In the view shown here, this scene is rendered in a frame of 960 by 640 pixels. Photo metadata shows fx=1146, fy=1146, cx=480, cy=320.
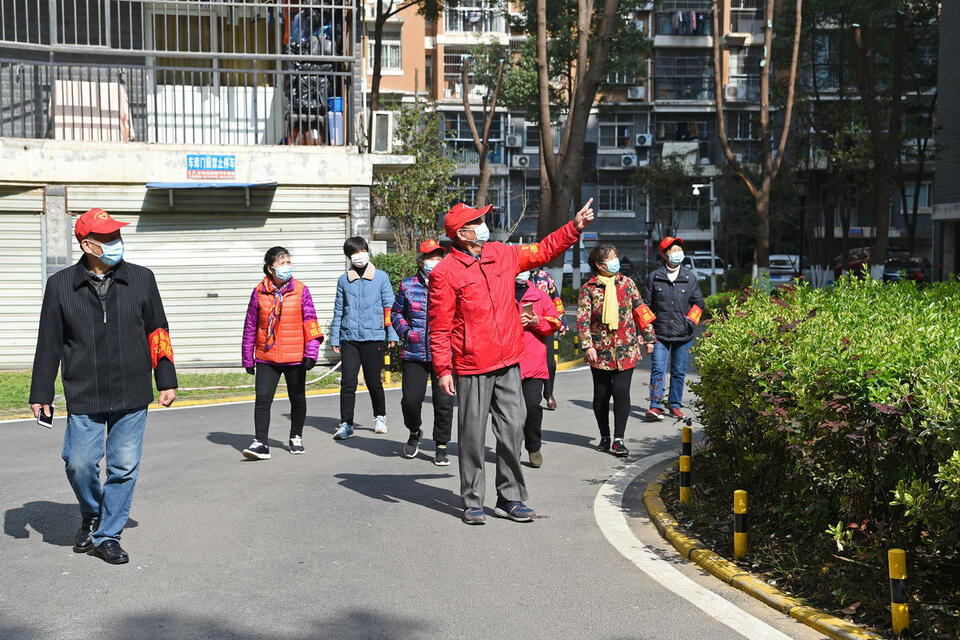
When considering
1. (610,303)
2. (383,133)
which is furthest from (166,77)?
(610,303)

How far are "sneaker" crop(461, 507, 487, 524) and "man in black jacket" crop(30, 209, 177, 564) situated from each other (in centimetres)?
212

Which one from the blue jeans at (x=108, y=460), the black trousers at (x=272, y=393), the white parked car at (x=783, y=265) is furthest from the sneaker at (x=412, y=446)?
the white parked car at (x=783, y=265)

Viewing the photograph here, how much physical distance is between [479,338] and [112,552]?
2.63 meters

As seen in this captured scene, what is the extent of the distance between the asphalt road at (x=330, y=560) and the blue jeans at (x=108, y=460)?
0.86ft

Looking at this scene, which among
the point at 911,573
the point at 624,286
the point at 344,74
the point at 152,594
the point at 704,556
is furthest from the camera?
the point at 344,74

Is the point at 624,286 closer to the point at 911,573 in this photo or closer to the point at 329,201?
the point at 911,573

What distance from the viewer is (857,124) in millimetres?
39906

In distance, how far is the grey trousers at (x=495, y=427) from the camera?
302 inches

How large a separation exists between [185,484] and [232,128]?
11.1 m

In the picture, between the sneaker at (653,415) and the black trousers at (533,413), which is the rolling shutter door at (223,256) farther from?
the black trousers at (533,413)

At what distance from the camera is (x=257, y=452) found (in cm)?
1020

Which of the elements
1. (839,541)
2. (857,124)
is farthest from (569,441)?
(857,124)

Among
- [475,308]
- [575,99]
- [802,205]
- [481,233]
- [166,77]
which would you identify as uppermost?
[166,77]

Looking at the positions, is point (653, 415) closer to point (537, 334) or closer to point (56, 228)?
point (537, 334)
